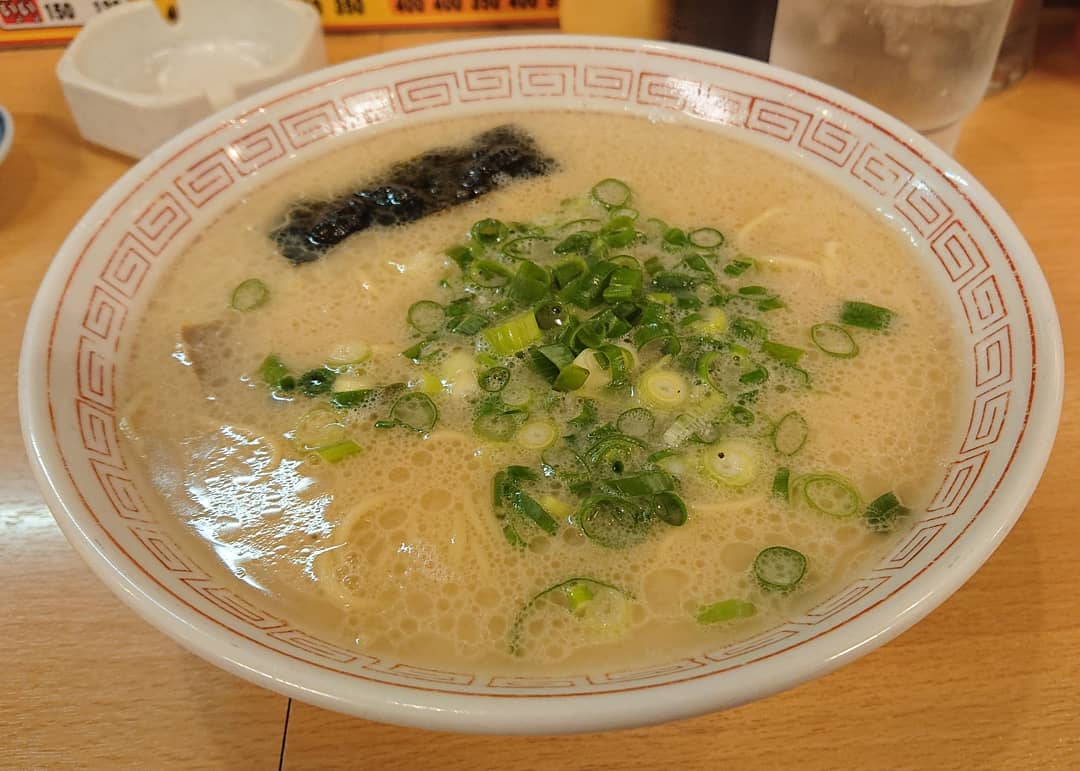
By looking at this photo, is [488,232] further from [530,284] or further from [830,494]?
[830,494]

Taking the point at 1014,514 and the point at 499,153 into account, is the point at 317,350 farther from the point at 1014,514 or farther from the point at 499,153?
the point at 1014,514

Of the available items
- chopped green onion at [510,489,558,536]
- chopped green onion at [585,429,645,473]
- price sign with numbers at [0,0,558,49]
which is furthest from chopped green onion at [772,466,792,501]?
price sign with numbers at [0,0,558,49]

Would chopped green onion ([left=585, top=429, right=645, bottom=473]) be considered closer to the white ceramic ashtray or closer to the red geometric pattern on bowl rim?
the red geometric pattern on bowl rim

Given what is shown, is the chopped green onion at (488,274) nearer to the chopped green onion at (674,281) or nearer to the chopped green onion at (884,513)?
the chopped green onion at (674,281)

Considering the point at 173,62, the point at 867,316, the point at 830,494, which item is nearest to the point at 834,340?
the point at 867,316

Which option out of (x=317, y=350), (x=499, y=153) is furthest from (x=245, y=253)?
(x=499, y=153)

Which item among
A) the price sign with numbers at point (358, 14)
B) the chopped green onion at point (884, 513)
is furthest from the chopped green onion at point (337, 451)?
the price sign with numbers at point (358, 14)

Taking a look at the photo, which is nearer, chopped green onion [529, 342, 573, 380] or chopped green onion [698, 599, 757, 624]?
chopped green onion [698, 599, 757, 624]
